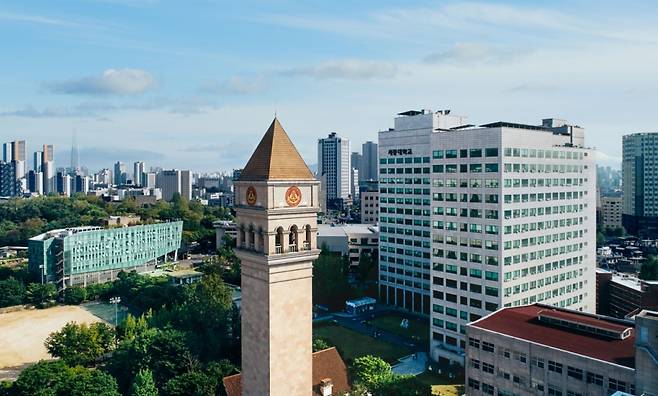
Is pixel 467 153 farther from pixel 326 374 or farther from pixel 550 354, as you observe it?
pixel 326 374

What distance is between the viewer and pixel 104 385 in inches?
1914

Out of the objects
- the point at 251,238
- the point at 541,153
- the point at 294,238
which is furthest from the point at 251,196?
the point at 541,153

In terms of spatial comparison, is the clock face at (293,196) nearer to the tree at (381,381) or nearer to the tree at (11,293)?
the tree at (381,381)

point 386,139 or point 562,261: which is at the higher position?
point 386,139

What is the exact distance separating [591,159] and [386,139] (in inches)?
1298

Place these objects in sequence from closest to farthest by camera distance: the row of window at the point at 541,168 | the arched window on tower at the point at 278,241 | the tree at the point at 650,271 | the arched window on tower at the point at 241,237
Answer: the arched window on tower at the point at 278,241, the arched window on tower at the point at 241,237, the row of window at the point at 541,168, the tree at the point at 650,271

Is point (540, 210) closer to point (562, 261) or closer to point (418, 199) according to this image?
point (562, 261)

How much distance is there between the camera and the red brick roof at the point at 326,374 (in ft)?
154

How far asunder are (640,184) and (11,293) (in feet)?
612

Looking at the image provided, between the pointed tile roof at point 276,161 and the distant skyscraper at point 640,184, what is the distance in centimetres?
16938

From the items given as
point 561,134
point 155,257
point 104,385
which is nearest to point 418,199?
point 561,134

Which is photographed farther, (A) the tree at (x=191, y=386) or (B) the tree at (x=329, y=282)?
(B) the tree at (x=329, y=282)

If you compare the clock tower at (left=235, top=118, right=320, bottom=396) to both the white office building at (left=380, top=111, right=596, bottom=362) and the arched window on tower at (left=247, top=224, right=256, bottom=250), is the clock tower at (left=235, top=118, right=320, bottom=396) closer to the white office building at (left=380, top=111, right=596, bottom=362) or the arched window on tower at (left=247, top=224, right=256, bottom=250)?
the arched window on tower at (left=247, top=224, right=256, bottom=250)

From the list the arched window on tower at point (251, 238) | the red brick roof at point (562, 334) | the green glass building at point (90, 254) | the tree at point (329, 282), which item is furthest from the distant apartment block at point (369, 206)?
the arched window on tower at point (251, 238)
